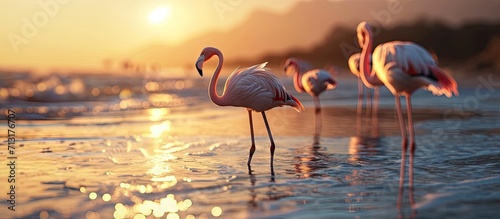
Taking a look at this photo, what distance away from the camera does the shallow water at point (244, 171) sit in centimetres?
466

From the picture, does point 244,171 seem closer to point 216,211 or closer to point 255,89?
point 255,89

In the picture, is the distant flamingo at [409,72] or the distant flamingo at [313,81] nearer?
the distant flamingo at [409,72]

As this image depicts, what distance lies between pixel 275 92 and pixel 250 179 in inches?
64.6

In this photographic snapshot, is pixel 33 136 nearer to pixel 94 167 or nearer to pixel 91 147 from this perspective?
pixel 91 147

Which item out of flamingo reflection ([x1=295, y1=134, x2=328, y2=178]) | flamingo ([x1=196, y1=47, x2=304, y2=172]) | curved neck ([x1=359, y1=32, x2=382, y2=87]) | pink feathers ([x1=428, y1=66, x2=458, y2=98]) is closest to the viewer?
flamingo reflection ([x1=295, y1=134, x2=328, y2=178])

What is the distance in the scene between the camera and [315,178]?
5.86m

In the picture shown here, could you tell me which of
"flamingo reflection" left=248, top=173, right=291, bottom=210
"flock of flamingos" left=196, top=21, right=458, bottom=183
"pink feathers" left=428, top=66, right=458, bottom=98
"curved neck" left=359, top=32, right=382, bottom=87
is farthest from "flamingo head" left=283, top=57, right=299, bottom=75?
"flamingo reflection" left=248, top=173, right=291, bottom=210

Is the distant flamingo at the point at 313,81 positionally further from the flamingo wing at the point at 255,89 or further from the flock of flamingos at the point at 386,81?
the flamingo wing at the point at 255,89

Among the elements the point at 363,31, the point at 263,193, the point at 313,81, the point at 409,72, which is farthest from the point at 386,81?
the point at 313,81

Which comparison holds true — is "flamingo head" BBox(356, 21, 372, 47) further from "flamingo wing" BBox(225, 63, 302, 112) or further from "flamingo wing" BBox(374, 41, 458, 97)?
"flamingo wing" BBox(225, 63, 302, 112)

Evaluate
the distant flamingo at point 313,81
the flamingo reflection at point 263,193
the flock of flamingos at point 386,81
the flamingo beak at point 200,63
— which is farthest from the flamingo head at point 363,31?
the distant flamingo at point 313,81

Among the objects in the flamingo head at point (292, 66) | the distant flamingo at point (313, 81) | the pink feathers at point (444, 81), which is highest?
the flamingo head at point (292, 66)

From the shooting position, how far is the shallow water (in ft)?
15.3

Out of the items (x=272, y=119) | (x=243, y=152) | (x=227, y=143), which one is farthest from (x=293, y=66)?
(x=243, y=152)
